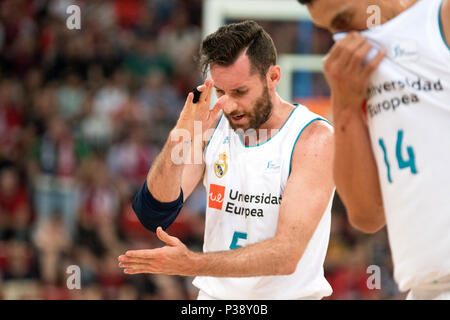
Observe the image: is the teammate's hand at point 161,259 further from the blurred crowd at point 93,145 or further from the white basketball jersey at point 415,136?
the blurred crowd at point 93,145

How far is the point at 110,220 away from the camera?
1000cm

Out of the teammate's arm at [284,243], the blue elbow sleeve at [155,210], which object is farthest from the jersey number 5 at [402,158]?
the blue elbow sleeve at [155,210]

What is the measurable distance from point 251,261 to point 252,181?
2.15ft

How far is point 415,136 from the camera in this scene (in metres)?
2.47

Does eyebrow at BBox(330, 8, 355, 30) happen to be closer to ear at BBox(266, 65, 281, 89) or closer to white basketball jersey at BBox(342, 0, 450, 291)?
white basketball jersey at BBox(342, 0, 450, 291)

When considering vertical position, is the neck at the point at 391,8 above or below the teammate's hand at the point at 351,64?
above

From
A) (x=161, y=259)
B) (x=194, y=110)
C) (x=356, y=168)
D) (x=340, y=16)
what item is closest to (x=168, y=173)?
(x=194, y=110)

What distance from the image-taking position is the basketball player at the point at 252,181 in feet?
11.8

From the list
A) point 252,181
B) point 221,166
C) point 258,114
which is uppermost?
point 258,114

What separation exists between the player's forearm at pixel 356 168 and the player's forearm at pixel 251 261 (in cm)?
73

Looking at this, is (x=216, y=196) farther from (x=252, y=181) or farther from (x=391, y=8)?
(x=391, y=8)

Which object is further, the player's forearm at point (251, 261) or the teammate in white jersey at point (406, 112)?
the player's forearm at point (251, 261)

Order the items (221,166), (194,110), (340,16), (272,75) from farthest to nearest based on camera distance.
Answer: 1. (272,75)
2. (221,166)
3. (194,110)
4. (340,16)
